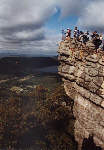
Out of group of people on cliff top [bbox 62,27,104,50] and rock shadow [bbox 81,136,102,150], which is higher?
group of people on cliff top [bbox 62,27,104,50]

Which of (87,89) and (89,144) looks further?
(89,144)

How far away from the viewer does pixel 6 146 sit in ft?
172

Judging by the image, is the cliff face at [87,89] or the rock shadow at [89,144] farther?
the rock shadow at [89,144]

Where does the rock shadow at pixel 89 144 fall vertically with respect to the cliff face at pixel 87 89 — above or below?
below

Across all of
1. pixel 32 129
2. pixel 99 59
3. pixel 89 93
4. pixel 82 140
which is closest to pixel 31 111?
pixel 32 129

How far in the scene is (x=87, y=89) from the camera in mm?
45531

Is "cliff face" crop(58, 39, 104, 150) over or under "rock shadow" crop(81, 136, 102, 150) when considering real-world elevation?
over

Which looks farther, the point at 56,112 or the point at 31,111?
the point at 31,111

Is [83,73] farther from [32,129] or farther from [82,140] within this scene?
[32,129]

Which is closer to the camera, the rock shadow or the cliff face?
the cliff face

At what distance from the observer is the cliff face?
136 ft

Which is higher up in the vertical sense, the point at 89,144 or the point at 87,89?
the point at 87,89

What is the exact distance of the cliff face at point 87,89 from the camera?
41594mm

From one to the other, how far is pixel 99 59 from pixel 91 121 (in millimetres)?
14338
